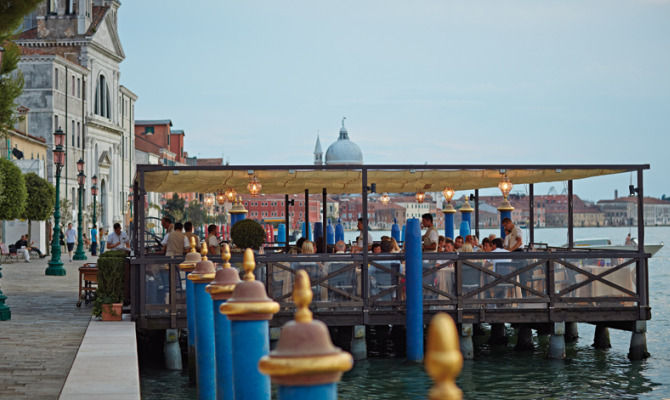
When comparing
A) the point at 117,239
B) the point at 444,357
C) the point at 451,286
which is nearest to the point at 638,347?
the point at 451,286

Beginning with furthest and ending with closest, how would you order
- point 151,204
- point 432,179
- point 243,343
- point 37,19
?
point 151,204, point 37,19, point 432,179, point 243,343

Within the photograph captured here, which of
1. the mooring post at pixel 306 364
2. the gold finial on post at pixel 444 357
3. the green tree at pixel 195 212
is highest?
the green tree at pixel 195 212

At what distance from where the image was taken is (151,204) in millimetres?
99125

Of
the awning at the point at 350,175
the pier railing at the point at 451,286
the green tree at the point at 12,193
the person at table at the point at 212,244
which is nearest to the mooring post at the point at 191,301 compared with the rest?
the pier railing at the point at 451,286

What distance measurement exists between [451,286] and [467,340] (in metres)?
1.14

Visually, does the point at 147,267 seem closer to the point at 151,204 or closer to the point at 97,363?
the point at 97,363

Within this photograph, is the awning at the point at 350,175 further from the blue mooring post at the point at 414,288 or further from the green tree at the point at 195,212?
the green tree at the point at 195,212

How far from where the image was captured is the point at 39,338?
1420cm

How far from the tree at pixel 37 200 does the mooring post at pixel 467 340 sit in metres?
32.2

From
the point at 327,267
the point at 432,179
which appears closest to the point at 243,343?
the point at 327,267

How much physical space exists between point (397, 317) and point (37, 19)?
2714 inches

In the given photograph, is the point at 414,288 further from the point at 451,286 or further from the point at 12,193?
the point at 12,193

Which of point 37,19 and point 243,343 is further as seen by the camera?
point 37,19

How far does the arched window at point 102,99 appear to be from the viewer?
8019 cm
